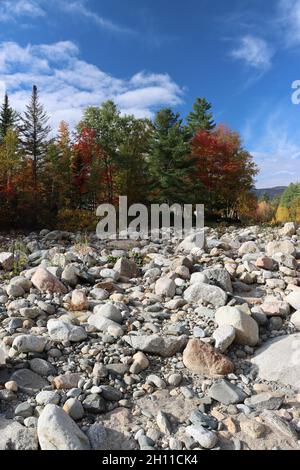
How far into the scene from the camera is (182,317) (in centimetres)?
400

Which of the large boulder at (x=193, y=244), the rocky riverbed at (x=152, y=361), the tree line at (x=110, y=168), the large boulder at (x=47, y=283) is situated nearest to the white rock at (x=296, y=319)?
the rocky riverbed at (x=152, y=361)

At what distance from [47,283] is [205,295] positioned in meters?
2.18

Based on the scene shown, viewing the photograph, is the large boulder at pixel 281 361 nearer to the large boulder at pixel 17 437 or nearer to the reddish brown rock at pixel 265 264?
the large boulder at pixel 17 437

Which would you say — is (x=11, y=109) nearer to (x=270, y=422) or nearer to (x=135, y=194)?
(x=135, y=194)

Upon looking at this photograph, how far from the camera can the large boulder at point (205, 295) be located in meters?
4.21

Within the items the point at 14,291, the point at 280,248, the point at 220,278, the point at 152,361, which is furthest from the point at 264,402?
the point at 280,248

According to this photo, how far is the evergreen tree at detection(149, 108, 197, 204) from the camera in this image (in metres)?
16.1

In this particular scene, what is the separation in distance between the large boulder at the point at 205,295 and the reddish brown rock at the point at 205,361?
1.05 meters

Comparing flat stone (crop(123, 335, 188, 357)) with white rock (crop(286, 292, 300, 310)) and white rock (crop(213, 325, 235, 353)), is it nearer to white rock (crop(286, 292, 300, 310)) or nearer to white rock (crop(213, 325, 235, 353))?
white rock (crop(213, 325, 235, 353))

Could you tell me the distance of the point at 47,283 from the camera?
483 cm

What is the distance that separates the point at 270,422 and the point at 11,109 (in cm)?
2239

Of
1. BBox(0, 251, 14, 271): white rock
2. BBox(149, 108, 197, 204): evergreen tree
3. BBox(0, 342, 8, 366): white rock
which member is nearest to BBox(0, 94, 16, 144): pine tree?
BBox(149, 108, 197, 204): evergreen tree

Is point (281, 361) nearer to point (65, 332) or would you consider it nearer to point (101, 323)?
point (101, 323)

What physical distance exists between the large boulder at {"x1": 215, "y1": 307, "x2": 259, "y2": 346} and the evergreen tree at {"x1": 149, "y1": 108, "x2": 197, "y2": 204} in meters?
12.7
